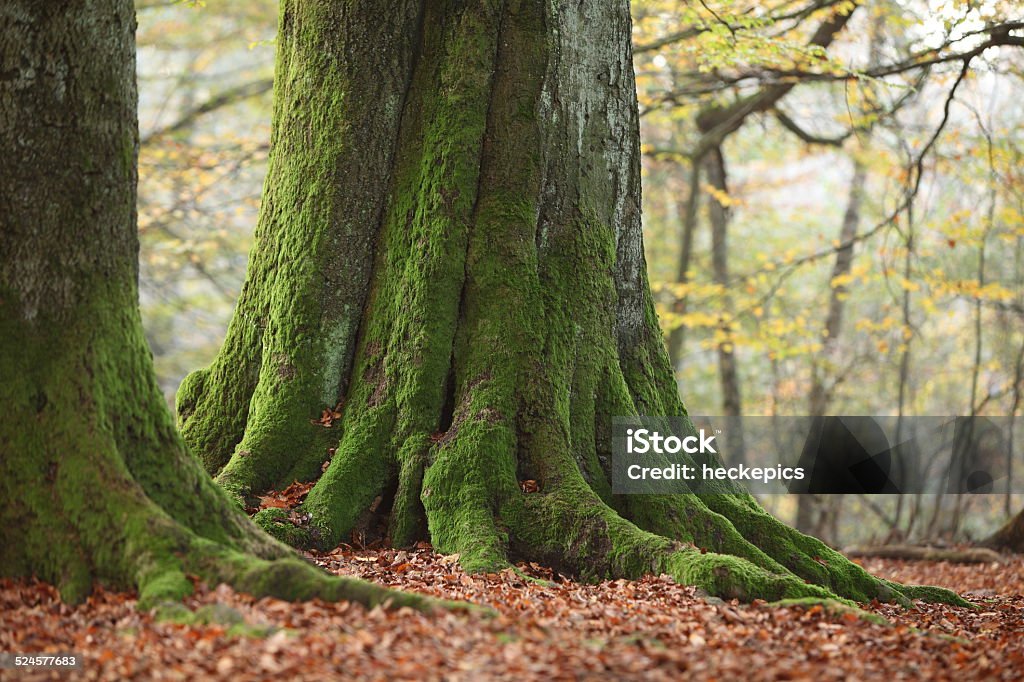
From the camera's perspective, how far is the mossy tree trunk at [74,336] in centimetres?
374

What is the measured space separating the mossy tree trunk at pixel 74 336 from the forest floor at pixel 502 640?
154 mm

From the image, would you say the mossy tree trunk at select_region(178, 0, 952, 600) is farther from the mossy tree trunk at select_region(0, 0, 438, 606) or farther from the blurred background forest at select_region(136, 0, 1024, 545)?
the blurred background forest at select_region(136, 0, 1024, 545)

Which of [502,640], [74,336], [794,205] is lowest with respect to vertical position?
[502,640]

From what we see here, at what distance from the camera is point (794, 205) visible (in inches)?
913

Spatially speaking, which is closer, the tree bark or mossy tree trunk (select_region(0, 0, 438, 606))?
mossy tree trunk (select_region(0, 0, 438, 606))

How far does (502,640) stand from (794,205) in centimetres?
2161

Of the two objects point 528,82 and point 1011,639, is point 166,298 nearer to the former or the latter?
point 528,82

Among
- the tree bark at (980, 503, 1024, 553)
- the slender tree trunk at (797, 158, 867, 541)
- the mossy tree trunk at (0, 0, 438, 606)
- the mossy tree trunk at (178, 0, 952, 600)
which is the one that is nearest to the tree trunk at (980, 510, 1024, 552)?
the tree bark at (980, 503, 1024, 553)

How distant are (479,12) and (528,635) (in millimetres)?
4020

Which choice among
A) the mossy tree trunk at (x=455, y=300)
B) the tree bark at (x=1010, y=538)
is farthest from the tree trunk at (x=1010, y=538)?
the mossy tree trunk at (x=455, y=300)

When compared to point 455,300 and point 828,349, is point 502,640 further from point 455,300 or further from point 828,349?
point 828,349

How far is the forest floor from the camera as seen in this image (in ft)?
10.3

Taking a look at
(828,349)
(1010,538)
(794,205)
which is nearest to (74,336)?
(1010,538)

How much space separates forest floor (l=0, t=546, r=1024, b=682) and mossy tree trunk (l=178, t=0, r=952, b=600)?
0.66 m
